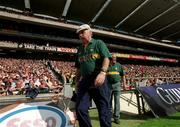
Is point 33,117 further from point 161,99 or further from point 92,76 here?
point 161,99

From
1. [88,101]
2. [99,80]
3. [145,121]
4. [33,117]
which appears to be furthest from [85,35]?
[145,121]

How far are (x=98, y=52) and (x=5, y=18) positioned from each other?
1205 inches

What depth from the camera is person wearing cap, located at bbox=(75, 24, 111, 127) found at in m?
4.55

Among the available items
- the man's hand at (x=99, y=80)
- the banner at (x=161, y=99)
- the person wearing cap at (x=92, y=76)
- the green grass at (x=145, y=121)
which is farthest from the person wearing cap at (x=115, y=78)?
the man's hand at (x=99, y=80)

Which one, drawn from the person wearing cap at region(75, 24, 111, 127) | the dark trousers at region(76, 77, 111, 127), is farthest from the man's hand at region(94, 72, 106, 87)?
the dark trousers at region(76, 77, 111, 127)

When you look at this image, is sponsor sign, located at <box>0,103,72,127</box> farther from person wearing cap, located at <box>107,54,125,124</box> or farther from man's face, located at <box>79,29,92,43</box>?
person wearing cap, located at <box>107,54,125,124</box>

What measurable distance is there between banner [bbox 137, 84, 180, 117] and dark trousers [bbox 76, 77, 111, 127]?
12.6 feet

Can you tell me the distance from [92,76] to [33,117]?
43.9 inches

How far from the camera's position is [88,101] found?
4.64m

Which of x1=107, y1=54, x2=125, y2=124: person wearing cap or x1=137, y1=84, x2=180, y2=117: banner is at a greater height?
x1=107, y1=54, x2=125, y2=124: person wearing cap

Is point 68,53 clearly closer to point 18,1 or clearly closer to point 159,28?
point 18,1

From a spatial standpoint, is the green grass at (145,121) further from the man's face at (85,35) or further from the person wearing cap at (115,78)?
the man's face at (85,35)

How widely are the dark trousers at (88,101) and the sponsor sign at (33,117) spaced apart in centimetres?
50

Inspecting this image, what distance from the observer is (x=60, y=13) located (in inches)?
1658
